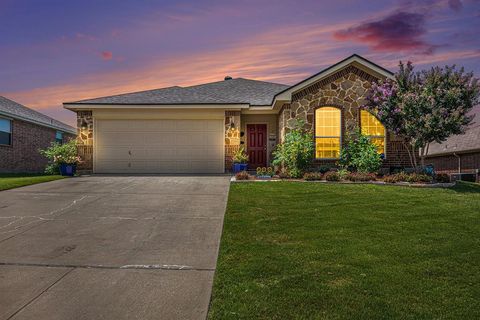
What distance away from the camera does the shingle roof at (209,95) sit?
17.3 metres

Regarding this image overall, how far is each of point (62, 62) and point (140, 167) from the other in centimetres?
589

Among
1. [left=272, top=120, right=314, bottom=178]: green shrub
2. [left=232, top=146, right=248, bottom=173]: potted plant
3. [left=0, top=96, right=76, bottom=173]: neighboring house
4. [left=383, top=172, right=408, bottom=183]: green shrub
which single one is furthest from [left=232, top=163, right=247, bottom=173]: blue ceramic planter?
[left=0, top=96, right=76, bottom=173]: neighboring house

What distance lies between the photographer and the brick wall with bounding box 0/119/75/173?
20.7 metres

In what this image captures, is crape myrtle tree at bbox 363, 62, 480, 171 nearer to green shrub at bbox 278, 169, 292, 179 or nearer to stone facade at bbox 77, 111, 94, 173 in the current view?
green shrub at bbox 278, 169, 292, 179

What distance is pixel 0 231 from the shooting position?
643 centimetres

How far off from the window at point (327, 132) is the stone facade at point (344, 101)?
0.23 m

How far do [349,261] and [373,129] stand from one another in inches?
472

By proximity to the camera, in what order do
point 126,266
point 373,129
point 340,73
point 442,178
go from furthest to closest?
point 373,129 < point 340,73 < point 442,178 < point 126,266

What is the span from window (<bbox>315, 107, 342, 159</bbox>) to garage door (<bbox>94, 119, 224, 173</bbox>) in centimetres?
479

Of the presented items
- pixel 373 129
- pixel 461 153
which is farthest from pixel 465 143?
pixel 373 129

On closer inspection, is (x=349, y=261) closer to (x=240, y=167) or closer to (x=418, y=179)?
(x=418, y=179)

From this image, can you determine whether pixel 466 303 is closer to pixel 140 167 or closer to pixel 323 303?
pixel 323 303

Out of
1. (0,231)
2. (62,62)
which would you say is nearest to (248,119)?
(62,62)

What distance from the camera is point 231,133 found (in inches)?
675
